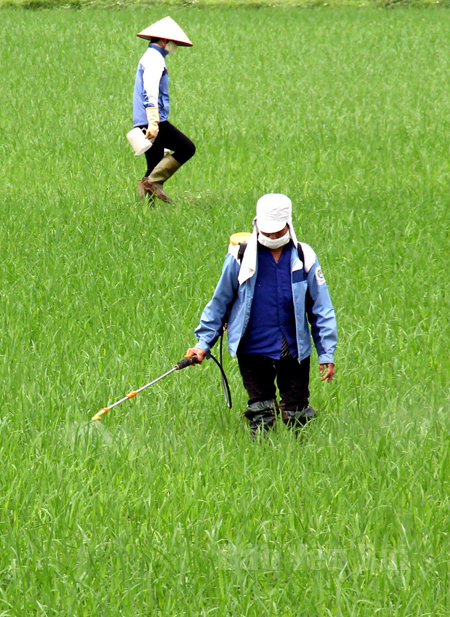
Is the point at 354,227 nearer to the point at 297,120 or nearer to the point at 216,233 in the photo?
the point at 216,233

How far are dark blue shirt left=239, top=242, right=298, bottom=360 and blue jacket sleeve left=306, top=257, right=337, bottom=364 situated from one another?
0.10 m

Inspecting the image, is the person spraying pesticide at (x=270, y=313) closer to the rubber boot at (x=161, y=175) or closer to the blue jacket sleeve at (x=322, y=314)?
the blue jacket sleeve at (x=322, y=314)

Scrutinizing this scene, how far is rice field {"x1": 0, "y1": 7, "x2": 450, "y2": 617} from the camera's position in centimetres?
288

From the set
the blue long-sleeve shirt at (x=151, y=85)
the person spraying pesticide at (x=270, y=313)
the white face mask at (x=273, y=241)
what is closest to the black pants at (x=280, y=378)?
the person spraying pesticide at (x=270, y=313)

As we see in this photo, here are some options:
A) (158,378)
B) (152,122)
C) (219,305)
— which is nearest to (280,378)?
(219,305)

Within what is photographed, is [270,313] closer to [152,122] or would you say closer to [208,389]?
[208,389]

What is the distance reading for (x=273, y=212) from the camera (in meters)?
3.71

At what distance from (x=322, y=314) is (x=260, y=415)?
0.56 m

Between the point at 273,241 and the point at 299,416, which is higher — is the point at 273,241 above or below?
above

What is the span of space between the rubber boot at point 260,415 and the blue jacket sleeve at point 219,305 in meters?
0.34

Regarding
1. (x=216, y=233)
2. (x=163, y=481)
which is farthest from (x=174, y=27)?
(x=163, y=481)

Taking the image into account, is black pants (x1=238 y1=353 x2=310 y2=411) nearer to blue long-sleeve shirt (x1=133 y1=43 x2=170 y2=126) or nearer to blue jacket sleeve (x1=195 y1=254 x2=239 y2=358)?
blue jacket sleeve (x1=195 y1=254 x2=239 y2=358)

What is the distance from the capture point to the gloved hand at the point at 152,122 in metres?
7.77

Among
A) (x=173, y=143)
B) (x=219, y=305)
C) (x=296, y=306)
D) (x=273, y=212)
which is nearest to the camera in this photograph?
(x=273, y=212)
